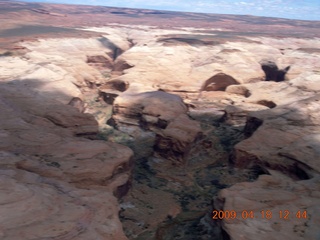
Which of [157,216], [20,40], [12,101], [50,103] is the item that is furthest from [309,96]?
[20,40]

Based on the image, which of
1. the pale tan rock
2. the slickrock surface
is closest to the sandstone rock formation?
the pale tan rock

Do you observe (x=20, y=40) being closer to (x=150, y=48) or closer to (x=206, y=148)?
(x=150, y=48)

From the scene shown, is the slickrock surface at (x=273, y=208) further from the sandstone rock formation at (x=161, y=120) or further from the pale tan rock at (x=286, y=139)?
the sandstone rock formation at (x=161, y=120)

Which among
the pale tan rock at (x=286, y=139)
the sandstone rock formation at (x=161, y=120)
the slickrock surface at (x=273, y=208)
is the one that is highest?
the slickrock surface at (x=273, y=208)

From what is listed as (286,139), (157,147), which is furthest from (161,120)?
(286,139)

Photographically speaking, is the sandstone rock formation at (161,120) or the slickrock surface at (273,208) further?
the sandstone rock formation at (161,120)
